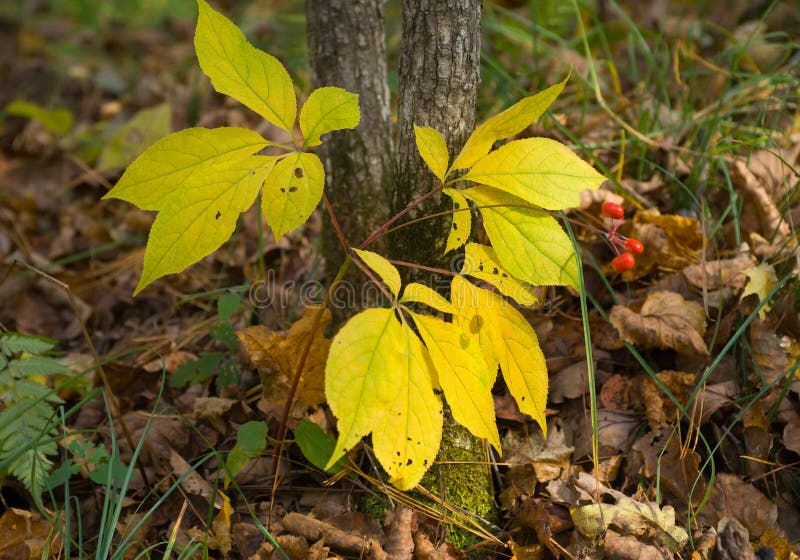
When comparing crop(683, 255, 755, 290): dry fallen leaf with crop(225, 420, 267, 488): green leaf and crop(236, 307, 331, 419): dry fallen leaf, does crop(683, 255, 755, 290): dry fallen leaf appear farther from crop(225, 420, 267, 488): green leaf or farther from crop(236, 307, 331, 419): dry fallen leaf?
crop(225, 420, 267, 488): green leaf

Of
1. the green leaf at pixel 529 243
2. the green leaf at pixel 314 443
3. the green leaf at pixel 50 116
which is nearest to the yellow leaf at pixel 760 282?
the green leaf at pixel 529 243

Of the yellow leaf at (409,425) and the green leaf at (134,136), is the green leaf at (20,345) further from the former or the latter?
the green leaf at (134,136)

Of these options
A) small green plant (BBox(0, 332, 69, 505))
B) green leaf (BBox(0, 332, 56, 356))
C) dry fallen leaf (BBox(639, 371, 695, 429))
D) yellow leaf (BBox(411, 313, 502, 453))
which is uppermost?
yellow leaf (BBox(411, 313, 502, 453))

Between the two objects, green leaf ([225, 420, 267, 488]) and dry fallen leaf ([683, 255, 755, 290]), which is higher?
dry fallen leaf ([683, 255, 755, 290])

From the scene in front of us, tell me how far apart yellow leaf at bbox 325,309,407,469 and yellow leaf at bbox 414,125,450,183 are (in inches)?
12.9

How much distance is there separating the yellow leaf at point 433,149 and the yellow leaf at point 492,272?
0.55 ft

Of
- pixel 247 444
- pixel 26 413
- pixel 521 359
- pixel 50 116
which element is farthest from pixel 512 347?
pixel 50 116

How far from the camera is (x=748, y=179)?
6.23 ft

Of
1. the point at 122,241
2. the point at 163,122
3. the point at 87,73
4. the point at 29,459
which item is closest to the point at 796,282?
the point at 29,459

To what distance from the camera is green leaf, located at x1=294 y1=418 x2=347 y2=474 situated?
4.75 ft

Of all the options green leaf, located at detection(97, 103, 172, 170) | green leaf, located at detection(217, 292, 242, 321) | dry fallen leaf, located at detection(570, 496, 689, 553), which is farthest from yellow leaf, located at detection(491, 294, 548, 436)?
green leaf, located at detection(97, 103, 172, 170)

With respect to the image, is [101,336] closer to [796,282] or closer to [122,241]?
[122,241]

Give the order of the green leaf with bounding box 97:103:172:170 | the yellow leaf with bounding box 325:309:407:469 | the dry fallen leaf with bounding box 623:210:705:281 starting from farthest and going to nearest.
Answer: the green leaf with bounding box 97:103:172:170 < the dry fallen leaf with bounding box 623:210:705:281 < the yellow leaf with bounding box 325:309:407:469

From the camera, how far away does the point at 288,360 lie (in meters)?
1.64
